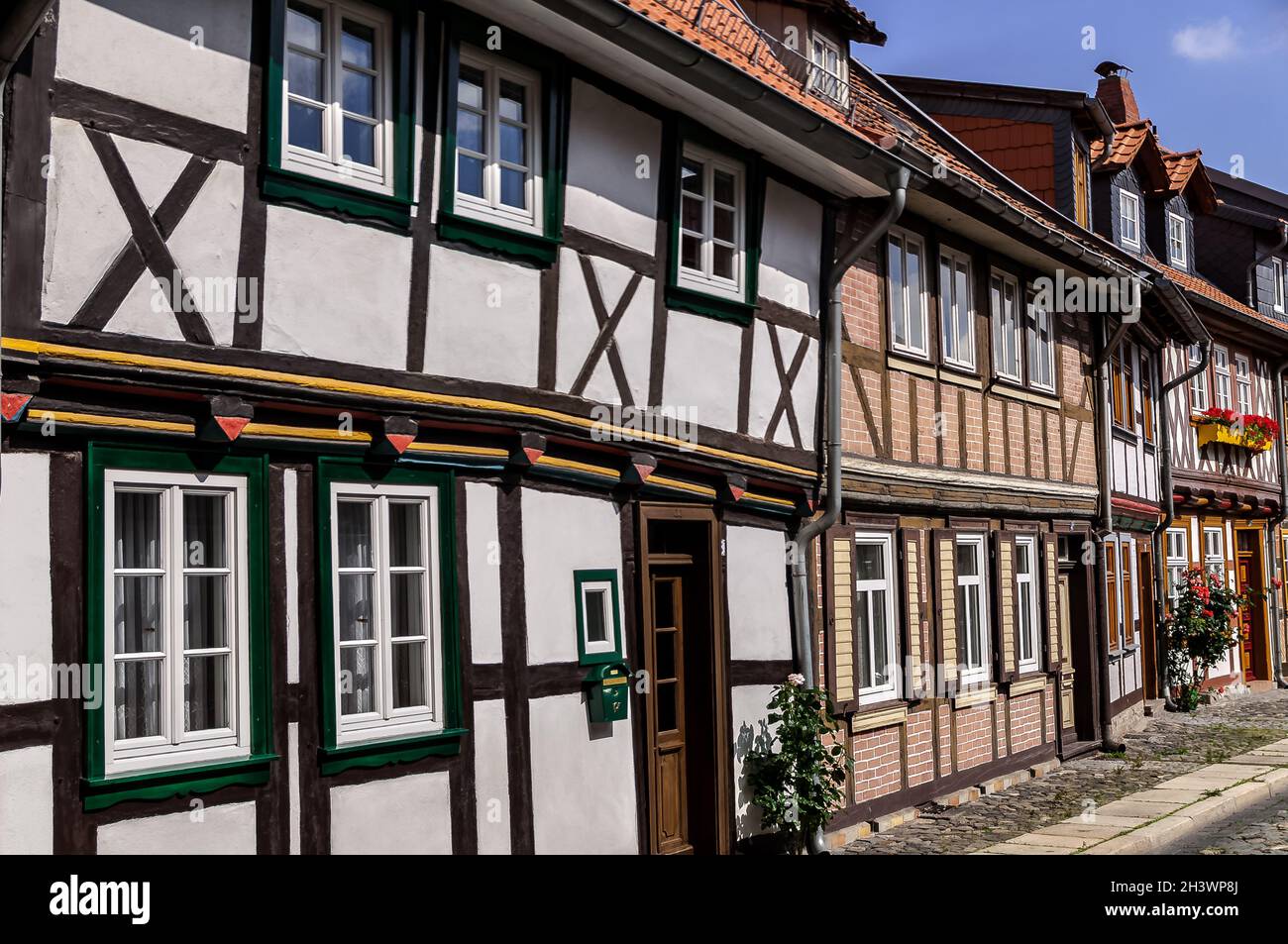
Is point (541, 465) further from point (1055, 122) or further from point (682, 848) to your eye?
point (1055, 122)

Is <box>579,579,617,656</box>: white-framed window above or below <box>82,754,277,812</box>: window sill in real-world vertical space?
above

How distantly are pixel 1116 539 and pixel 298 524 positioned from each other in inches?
571

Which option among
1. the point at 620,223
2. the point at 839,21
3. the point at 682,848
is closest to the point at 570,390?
the point at 620,223

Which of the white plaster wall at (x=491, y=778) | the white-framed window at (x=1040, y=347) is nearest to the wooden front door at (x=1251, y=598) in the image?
the white-framed window at (x=1040, y=347)

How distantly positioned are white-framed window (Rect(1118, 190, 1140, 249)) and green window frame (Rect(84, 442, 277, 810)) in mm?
18124

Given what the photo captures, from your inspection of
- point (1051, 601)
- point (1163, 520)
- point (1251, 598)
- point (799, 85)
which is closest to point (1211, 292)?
point (1251, 598)

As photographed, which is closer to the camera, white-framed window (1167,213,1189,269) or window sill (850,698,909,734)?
window sill (850,698,909,734)

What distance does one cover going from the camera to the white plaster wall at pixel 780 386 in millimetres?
10641

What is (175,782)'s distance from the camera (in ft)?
20.5

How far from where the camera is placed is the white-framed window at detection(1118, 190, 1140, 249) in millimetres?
22250

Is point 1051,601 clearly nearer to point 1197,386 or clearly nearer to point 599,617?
point 599,617

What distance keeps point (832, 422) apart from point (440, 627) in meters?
4.71

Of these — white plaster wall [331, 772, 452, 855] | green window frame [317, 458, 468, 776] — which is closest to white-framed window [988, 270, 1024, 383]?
green window frame [317, 458, 468, 776]

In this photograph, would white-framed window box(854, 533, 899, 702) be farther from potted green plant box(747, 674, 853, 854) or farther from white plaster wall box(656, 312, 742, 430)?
white plaster wall box(656, 312, 742, 430)
